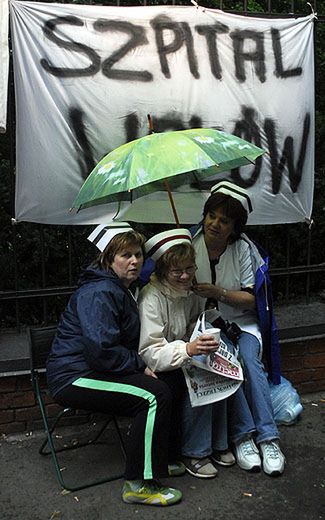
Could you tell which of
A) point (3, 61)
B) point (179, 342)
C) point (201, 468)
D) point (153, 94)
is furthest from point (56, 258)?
point (201, 468)

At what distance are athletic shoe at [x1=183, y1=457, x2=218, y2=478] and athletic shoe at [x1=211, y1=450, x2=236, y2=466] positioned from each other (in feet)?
0.31

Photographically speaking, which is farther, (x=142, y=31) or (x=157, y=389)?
(x=142, y=31)

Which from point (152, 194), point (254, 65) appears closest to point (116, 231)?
point (152, 194)

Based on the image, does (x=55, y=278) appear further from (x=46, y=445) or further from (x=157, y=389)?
(x=157, y=389)

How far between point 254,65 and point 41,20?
4.62 feet

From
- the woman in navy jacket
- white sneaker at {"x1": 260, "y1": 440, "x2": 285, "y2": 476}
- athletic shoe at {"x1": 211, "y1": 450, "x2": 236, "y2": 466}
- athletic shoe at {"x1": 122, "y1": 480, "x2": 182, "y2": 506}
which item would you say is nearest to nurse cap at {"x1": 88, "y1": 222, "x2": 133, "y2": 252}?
the woman in navy jacket

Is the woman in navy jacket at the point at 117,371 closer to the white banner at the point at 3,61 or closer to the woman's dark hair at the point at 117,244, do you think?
the woman's dark hair at the point at 117,244

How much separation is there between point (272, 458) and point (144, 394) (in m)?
0.88

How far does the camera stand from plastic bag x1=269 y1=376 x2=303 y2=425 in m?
3.86

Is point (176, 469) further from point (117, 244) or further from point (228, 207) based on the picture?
point (228, 207)

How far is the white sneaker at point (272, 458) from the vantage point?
3.30 m

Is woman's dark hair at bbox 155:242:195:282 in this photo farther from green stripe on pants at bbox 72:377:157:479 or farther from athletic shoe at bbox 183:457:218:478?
athletic shoe at bbox 183:457:218:478

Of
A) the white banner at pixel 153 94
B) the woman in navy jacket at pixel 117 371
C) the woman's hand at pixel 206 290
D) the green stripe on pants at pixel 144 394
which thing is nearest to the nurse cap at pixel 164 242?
the woman in navy jacket at pixel 117 371

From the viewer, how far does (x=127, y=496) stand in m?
3.05
